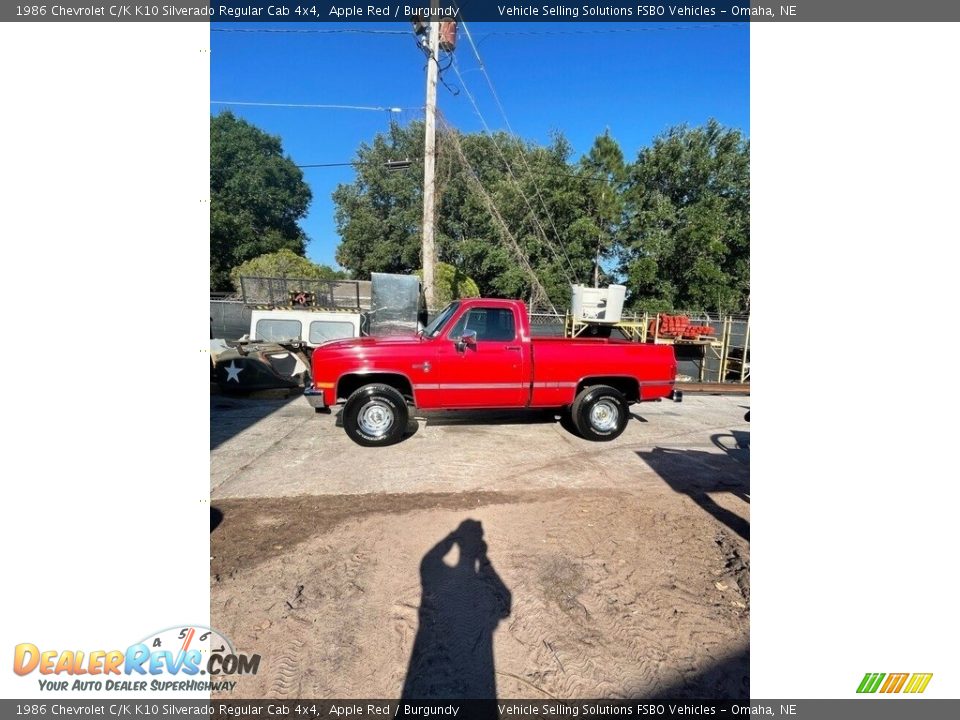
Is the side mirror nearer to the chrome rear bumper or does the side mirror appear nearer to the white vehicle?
the chrome rear bumper

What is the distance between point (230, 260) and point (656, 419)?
37.4m

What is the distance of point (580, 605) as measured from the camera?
2209 mm

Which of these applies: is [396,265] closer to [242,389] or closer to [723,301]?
[723,301]

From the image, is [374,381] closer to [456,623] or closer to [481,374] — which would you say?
[481,374]

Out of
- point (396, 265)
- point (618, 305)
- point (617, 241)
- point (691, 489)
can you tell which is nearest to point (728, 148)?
point (617, 241)

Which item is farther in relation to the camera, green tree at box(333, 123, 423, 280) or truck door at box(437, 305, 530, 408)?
green tree at box(333, 123, 423, 280)

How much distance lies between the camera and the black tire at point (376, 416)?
4.81 meters

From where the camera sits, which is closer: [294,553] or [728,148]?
[294,553]

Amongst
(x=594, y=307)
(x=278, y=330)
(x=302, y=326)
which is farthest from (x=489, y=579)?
(x=594, y=307)

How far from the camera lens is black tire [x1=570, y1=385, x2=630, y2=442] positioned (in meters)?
5.30

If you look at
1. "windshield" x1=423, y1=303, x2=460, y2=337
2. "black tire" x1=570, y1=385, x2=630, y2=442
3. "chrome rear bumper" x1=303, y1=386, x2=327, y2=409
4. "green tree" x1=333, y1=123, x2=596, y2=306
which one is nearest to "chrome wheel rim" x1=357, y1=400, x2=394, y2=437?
"chrome rear bumper" x1=303, y1=386, x2=327, y2=409

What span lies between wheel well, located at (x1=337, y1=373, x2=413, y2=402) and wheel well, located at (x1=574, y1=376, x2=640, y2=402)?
2.31 m

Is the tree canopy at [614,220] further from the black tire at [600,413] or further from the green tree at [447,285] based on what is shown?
the black tire at [600,413]

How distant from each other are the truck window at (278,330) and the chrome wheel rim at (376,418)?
5.20m
